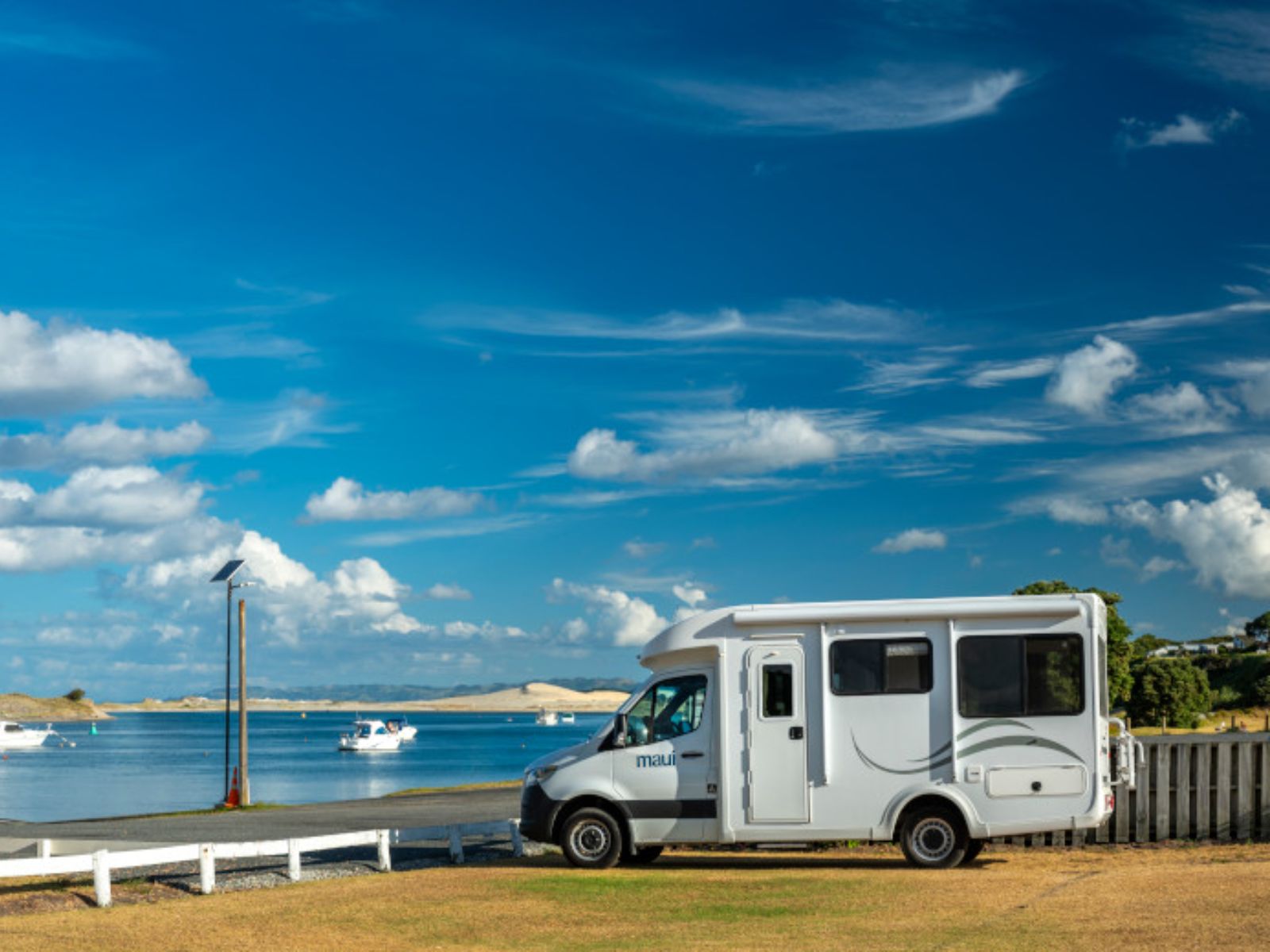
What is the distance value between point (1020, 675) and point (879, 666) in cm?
152

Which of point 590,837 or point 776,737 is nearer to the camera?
point 776,737

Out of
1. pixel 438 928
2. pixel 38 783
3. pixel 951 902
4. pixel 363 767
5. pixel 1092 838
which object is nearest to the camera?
pixel 438 928

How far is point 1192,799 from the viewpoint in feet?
65.6

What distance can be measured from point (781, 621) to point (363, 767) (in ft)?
286

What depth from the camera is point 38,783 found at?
81812mm

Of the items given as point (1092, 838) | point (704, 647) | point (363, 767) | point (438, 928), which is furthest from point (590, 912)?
point (363, 767)

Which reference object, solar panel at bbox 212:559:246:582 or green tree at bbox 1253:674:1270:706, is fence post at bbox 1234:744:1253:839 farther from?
green tree at bbox 1253:674:1270:706

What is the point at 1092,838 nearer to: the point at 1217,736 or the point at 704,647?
the point at 1217,736

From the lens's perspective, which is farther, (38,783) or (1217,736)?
(38,783)

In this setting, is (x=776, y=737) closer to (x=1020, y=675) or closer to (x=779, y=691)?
(x=779, y=691)

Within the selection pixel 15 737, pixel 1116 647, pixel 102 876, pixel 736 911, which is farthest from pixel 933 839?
pixel 15 737

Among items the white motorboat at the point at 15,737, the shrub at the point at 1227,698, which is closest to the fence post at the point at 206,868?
the shrub at the point at 1227,698

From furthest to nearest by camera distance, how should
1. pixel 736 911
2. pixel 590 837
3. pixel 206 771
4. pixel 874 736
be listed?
pixel 206 771, pixel 590 837, pixel 874 736, pixel 736 911

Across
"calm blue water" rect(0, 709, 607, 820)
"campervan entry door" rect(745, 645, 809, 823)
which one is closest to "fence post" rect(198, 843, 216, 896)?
"campervan entry door" rect(745, 645, 809, 823)
